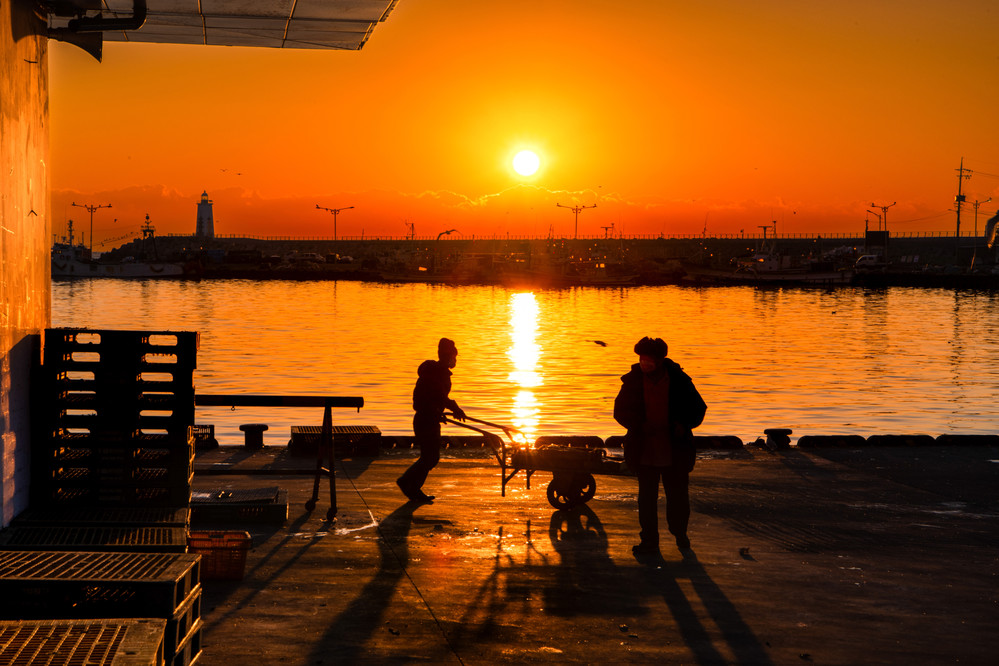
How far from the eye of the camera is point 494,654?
6.95 meters

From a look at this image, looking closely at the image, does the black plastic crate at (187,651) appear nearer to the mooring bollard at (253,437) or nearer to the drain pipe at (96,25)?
the drain pipe at (96,25)

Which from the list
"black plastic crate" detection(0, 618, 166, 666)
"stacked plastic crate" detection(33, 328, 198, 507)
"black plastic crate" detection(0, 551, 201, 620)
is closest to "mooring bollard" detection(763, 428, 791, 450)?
"stacked plastic crate" detection(33, 328, 198, 507)

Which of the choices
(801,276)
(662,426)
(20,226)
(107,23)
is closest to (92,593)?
(20,226)

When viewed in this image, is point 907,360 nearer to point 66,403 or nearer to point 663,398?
point 663,398

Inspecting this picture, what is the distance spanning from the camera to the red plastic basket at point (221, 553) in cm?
847

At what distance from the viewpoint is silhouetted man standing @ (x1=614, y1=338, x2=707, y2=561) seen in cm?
1004

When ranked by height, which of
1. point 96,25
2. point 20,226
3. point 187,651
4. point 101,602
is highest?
point 96,25

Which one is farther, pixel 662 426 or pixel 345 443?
pixel 345 443

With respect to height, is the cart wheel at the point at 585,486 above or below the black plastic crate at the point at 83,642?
below

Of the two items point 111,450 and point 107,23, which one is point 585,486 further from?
point 107,23

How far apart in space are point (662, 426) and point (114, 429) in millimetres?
4787

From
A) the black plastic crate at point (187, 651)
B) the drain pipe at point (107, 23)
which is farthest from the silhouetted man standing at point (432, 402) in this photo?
the black plastic crate at point (187, 651)

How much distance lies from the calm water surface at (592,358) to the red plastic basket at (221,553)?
1522 cm

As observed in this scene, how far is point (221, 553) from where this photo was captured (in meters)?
8.48
